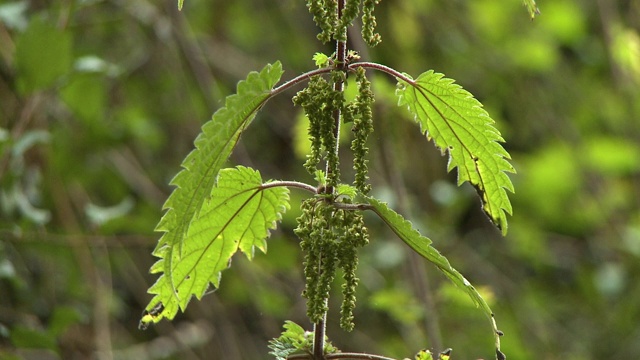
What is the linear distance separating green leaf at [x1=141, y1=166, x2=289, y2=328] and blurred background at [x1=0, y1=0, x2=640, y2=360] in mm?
1350

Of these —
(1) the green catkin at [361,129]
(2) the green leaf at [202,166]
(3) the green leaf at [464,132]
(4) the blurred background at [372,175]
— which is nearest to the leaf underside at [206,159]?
(2) the green leaf at [202,166]

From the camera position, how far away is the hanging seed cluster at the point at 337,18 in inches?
48.3

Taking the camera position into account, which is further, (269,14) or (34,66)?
(269,14)

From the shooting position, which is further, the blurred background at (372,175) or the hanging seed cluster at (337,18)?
the blurred background at (372,175)

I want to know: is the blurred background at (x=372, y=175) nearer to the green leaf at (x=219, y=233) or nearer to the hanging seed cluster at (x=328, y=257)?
the green leaf at (x=219, y=233)

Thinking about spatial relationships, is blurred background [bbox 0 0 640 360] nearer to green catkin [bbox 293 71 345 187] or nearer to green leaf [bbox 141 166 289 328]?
green leaf [bbox 141 166 289 328]

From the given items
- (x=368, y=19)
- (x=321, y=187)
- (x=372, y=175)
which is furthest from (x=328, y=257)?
(x=372, y=175)

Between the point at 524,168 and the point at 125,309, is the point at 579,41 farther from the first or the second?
the point at 125,309

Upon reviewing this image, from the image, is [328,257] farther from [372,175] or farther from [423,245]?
[372,175]

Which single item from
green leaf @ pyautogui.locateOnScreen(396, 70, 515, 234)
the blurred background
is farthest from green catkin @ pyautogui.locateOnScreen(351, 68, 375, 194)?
the blurred background

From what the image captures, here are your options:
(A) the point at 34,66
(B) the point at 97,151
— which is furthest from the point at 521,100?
(A) the point at 34,66

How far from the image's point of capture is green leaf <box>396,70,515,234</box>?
1.32 metres

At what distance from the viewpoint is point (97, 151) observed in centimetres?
329

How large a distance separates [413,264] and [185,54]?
1376mm
